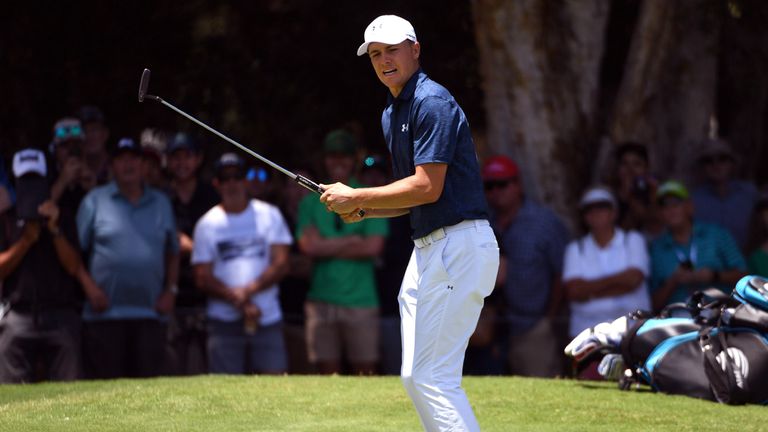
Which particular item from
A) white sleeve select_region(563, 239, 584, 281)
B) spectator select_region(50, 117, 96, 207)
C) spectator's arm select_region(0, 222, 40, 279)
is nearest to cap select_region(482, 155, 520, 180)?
white sleeve select_region(563, 239, 584, 281)

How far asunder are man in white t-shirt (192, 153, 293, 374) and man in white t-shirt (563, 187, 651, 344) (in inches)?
91.2

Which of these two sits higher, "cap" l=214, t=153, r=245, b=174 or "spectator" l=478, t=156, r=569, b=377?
"cap" l=214, t=153, r=245, b=174

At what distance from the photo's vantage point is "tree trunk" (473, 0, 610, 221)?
1249 centimetres

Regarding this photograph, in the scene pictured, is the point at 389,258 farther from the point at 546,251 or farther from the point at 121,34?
the point at 121,34

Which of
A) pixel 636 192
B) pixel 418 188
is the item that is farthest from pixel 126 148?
pixel 418 188

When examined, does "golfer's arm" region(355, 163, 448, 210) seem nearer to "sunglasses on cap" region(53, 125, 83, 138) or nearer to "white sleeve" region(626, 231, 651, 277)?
"white sleeve" region(626, 231, 651, 277)

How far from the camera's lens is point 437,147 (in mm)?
6086

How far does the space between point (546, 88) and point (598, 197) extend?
184 cm

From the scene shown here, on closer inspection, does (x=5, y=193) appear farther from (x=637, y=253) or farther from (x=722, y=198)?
(x=722, y=198)

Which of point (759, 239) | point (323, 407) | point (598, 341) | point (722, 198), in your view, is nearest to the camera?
point (323, 407)

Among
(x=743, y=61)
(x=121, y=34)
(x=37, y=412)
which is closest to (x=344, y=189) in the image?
(x=37, y=412)

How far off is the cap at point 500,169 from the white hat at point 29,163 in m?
3.65

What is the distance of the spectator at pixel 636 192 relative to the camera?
11750 millimetres

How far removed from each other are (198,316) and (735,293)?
4.47 metres
